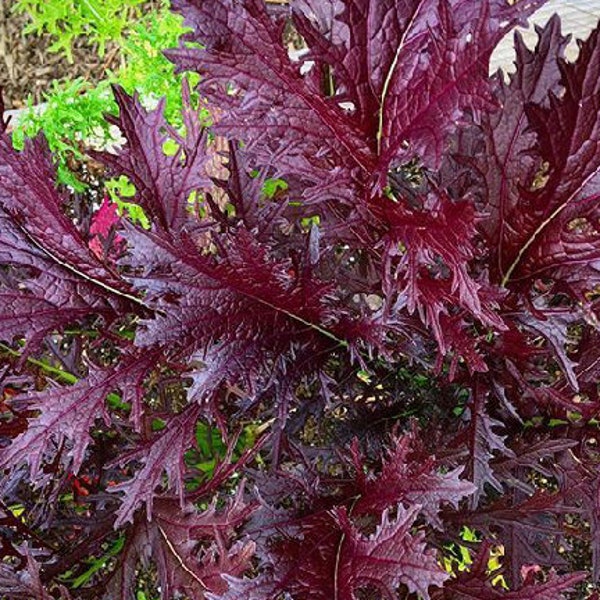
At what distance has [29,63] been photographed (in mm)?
2521

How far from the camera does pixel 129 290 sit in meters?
0.64

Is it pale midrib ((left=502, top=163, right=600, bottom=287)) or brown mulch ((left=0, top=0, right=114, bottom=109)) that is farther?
brown mulch ((left=0, top=0, right=114, bottom=109))

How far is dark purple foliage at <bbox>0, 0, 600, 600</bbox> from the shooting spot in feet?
1.65

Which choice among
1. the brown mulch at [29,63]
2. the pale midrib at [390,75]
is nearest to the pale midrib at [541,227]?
the pale midrib at [390,75]

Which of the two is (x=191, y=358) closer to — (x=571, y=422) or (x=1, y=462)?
(x=1, y=462)

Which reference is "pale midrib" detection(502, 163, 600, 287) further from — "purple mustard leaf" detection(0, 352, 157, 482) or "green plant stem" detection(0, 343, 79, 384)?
"green plant stem" detection(0, 343, 79, 384)

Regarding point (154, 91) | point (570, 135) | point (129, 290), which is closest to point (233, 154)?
point (129, 290)

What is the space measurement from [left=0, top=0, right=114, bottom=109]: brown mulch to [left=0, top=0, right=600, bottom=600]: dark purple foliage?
1804mm

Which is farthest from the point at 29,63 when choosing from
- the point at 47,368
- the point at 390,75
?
the point at 390,75

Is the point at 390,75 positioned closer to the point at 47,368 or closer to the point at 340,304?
the point at 340,304

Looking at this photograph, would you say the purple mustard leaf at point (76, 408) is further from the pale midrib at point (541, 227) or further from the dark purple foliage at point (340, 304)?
the pale midrib at point (541, 227)

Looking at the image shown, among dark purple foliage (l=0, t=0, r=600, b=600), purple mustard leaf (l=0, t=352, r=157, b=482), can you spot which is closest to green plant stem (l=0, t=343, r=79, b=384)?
dark purple foliage (l=0, t=0, r=600, b=600)

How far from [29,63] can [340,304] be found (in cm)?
215

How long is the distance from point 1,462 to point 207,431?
0.30 meters
